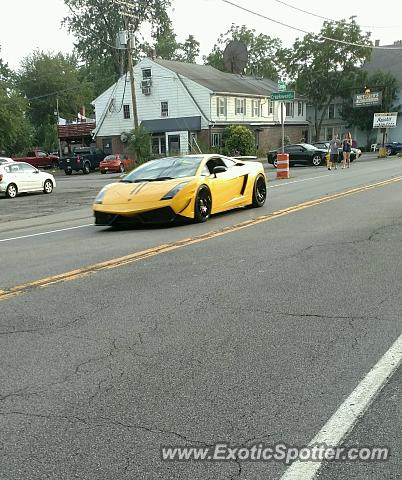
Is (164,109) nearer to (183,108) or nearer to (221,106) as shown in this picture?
(183,108)

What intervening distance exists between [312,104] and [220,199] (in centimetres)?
5225

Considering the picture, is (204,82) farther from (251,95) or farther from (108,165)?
(108,165)

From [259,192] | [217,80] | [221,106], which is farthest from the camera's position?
[217,80]

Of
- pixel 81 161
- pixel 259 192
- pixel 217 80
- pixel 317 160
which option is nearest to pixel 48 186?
pixel 259 192

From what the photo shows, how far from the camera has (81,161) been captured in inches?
1646

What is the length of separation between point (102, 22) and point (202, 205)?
56.7 m

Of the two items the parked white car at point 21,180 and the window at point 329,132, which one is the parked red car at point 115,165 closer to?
the parked white car at point 21,180

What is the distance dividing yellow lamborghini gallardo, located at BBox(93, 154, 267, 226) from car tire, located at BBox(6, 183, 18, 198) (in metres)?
11.9

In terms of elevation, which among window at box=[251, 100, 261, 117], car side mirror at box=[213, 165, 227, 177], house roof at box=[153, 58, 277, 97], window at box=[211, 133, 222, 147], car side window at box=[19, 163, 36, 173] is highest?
house roof at box=[153, 58, 277, 97]

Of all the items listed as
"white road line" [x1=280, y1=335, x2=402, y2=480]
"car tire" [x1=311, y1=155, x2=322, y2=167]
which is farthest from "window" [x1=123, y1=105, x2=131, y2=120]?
"white road line" [x1=280, y1=335, x2=402, y2=480]

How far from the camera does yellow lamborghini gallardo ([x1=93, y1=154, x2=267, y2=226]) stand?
977 cm

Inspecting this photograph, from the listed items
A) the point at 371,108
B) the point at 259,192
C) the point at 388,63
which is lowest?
the point at 259,192

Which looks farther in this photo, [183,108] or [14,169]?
[183,108]

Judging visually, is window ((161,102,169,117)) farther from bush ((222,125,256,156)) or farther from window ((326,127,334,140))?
window ((326,127,334,140))
